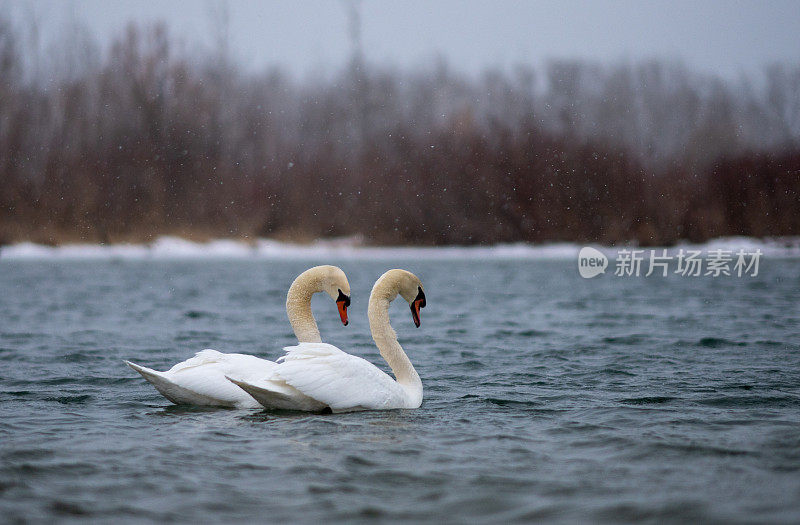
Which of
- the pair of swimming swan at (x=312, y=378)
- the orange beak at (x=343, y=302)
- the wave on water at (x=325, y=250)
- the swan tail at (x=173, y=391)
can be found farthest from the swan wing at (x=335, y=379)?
the wave on water at (x=325, y=250)

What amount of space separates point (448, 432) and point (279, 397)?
1.23 meters

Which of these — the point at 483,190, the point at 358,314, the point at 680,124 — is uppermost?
the point at 680,124

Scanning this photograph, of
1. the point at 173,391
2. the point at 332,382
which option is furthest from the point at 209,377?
the point at 332,382

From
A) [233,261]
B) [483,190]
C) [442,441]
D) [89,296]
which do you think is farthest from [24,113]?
[442,441]

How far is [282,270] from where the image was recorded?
1227 inches

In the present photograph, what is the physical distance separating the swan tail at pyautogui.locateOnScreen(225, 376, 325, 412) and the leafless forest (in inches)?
1208

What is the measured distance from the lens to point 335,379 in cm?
649

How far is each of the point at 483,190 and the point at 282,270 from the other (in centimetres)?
1355

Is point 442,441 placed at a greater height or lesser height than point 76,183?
lesser

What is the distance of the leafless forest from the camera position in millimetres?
36969

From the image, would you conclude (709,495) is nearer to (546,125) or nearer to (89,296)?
(89,296)

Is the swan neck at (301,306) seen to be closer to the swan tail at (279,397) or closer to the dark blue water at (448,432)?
the swan tail at (279,397)

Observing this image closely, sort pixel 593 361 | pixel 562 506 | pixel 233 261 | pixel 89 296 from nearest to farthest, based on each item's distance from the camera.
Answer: pixel 562 506 → pixel 593 361 → pixel 89 296 → pixel 233 261

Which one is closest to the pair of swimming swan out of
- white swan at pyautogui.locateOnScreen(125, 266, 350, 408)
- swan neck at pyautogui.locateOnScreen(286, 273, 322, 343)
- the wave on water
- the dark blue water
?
white swan at pyautogui.locateOnScreen(125, 266, 350, 408)
